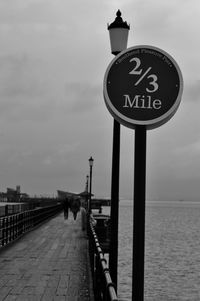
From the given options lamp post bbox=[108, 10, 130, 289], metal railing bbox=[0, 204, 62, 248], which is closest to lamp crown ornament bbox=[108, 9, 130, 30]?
lamp post bbox=[108, 10, 130, 289]

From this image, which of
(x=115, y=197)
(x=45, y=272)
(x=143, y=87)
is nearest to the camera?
(x=143, y=87)

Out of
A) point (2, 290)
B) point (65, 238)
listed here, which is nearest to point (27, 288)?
point (2, 290)

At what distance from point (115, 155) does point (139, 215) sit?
3.27 m

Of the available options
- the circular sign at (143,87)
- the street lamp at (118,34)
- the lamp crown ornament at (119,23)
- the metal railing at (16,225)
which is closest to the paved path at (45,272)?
the metal railing at (16,225)

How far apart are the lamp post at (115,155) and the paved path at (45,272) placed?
193 cm

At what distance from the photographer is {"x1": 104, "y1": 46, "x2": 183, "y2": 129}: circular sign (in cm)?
555

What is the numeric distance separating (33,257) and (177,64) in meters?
12.6

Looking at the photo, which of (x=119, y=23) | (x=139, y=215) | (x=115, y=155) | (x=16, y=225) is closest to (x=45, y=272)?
(x=115, y=155)

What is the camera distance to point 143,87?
220 inches

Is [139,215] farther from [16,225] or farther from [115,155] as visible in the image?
[16,225]

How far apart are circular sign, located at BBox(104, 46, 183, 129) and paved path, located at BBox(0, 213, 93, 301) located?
5540mm

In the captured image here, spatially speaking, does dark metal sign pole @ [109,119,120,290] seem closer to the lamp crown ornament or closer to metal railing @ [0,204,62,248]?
the lamp crown ornament

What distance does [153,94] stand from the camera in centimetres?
560

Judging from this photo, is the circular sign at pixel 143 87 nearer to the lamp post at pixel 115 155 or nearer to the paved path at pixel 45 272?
the lamp post at pixel 115 155
